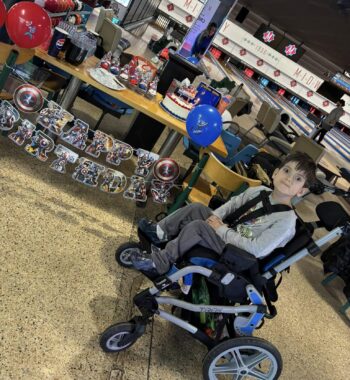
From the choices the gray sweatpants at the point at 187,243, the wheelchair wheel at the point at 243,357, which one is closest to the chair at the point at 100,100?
the gray sweatpants at the point at 187,243

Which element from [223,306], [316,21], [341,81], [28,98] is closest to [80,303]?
[223,306]

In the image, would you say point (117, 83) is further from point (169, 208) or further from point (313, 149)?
point (313, 149)

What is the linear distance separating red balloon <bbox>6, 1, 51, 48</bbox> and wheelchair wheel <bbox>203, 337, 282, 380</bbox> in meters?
2.22

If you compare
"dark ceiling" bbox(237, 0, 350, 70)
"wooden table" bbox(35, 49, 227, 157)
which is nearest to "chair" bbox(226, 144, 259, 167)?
"wooden table" bbox(35, 49, 227, 157)

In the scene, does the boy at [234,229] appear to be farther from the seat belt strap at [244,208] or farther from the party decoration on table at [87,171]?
the party decoration on table at [87,171]

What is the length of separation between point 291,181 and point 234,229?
17.8 inches

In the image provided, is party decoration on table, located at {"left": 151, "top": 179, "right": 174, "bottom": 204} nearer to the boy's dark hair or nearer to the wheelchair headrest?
the boy's dark hair

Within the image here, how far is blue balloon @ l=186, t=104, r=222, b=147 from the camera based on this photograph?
2787 mm

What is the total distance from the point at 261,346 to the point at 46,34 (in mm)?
2333

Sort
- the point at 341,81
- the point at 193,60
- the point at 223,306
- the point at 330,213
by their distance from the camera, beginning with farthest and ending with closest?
the point at 341,81 < the point at 193,60 < the point at 330,213 < the point at 223,306

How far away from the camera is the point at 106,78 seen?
10.3ft

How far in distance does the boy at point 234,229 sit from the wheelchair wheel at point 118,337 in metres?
0.31

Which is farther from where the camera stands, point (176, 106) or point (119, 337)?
point (176, 106)

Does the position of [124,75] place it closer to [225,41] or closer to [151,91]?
[151,91]
